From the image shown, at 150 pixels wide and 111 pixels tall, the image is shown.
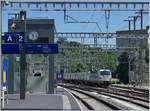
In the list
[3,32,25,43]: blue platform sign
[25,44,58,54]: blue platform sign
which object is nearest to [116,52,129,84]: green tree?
[25,44,58,54]: blue platform sign

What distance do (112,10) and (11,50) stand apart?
8894 mm

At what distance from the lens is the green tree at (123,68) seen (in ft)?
308

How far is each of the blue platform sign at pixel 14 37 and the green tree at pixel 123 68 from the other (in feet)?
197

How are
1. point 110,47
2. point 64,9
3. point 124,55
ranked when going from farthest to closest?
1. point 124,55
2. point 110,47
3. point 64,9

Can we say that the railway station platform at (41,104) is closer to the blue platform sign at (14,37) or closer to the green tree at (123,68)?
the blue platform sign at (14,37)

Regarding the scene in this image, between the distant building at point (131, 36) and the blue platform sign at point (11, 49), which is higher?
the distant building at point (131, 36)

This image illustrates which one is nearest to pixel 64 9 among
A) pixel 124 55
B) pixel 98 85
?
pixel 98 85

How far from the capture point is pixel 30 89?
45562mm

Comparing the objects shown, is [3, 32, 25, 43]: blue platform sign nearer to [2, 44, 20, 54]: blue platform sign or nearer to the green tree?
[2, 44, 20, 54]: blue platform sign

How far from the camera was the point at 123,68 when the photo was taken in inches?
3750

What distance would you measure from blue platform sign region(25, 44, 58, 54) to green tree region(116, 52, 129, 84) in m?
55.0

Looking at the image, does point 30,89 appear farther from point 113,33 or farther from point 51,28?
point 113,33

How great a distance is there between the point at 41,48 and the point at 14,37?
546cm

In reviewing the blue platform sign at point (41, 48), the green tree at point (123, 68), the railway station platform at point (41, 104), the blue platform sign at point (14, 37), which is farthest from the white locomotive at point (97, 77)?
the blue platform sign at point (14, 37)
